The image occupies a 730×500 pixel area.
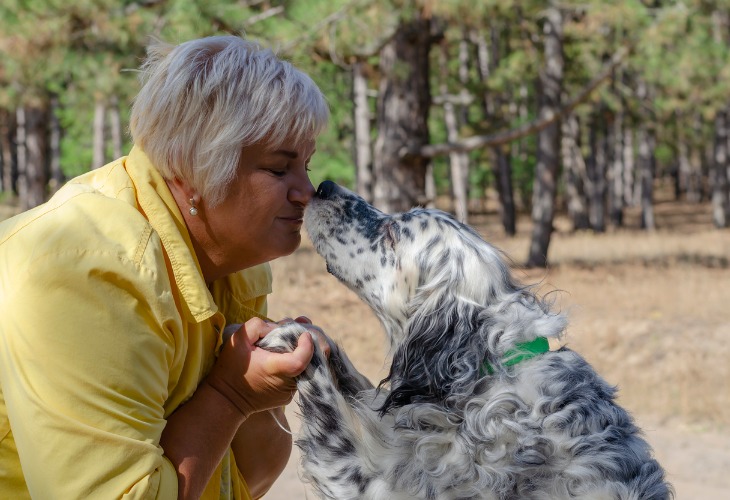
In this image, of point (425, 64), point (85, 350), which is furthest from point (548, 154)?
point (85, 350)

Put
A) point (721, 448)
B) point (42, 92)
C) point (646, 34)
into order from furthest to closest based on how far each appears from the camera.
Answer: point (42, 92) → point (646, 34) → point (721, 448)

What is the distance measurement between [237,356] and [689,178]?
54.8m

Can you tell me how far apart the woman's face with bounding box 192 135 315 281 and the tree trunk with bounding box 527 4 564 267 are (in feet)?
42.4

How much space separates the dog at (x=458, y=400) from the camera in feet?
8.05

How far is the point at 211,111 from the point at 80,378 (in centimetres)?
78

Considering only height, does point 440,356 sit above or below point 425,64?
below

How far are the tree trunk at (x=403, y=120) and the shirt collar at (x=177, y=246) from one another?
937 centimetres

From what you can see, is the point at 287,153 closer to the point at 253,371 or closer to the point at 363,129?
the point at 253,371

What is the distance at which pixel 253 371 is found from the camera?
7.94ft

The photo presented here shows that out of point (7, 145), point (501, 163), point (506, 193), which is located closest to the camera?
point (506, 193)

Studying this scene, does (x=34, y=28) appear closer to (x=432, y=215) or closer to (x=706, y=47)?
(x=432, y=215)

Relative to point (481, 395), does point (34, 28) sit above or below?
above

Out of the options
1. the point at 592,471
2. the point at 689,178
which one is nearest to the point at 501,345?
the point at 592,471

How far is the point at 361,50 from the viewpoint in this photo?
11258 mm
